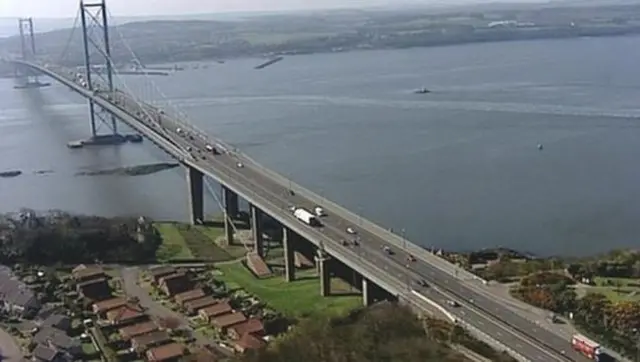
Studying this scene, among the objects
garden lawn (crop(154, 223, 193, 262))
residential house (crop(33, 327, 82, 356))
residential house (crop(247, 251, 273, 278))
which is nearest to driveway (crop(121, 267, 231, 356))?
garden lawn (crop(154, 223, 193, 262))

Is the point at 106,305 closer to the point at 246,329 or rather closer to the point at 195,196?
the point at 246,329

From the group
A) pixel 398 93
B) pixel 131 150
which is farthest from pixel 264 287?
pixel 398 93

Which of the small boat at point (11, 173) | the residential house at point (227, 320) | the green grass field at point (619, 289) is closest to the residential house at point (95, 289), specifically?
the residential house at point (227, 320)

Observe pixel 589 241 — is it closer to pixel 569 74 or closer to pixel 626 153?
pixel 626 153

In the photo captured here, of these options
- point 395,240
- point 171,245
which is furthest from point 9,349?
point 395,240

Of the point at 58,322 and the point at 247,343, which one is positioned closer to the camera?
the point at 247,343

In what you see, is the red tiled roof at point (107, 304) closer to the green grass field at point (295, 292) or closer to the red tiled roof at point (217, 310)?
the red tiled roof at point (217, 310)

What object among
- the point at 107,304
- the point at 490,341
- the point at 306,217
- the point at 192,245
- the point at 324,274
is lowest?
the point at 192,245

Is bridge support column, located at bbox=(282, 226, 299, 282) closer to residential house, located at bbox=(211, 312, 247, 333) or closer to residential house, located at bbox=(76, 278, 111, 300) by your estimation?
residential house, located at bbox=(211, 312, 247, 333)
